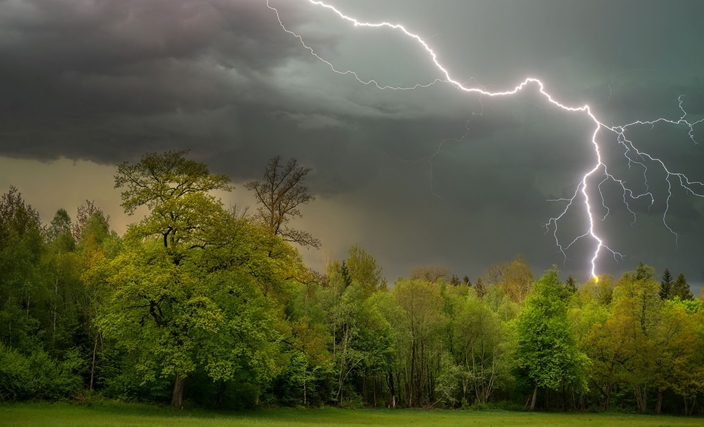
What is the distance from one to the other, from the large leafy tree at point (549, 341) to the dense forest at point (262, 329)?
14 centimetres

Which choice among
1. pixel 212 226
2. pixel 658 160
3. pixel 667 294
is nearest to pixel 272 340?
pixel 212 226

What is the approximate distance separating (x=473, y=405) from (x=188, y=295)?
1445 inches

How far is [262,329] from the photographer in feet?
123

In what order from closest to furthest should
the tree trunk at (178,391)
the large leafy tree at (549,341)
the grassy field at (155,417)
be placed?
the grassy field at (155,417) < the tree trunk at (178,391) < the large leafy tree at (549,341)

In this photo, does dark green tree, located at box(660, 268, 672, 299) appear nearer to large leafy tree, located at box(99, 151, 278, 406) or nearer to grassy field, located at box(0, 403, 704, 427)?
grassy field, located at box(0, 403, 704, 427)

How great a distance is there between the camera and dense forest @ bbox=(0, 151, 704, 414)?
1393 inches

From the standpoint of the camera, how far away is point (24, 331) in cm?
3750

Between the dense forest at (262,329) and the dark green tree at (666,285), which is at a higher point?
the dark green tree at (666,285)

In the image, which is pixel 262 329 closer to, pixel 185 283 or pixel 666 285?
pixel 185 283

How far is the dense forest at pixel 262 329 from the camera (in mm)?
35375

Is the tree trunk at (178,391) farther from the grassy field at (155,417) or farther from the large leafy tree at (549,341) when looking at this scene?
the large leafy tree at (549,341)

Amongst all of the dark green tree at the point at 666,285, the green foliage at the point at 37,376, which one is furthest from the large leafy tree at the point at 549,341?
the dark green tree at the point at 666,285

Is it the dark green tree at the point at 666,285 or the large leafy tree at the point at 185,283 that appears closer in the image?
the large leafy tree at the point at 185,283

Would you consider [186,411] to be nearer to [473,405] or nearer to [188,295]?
[188,295]
